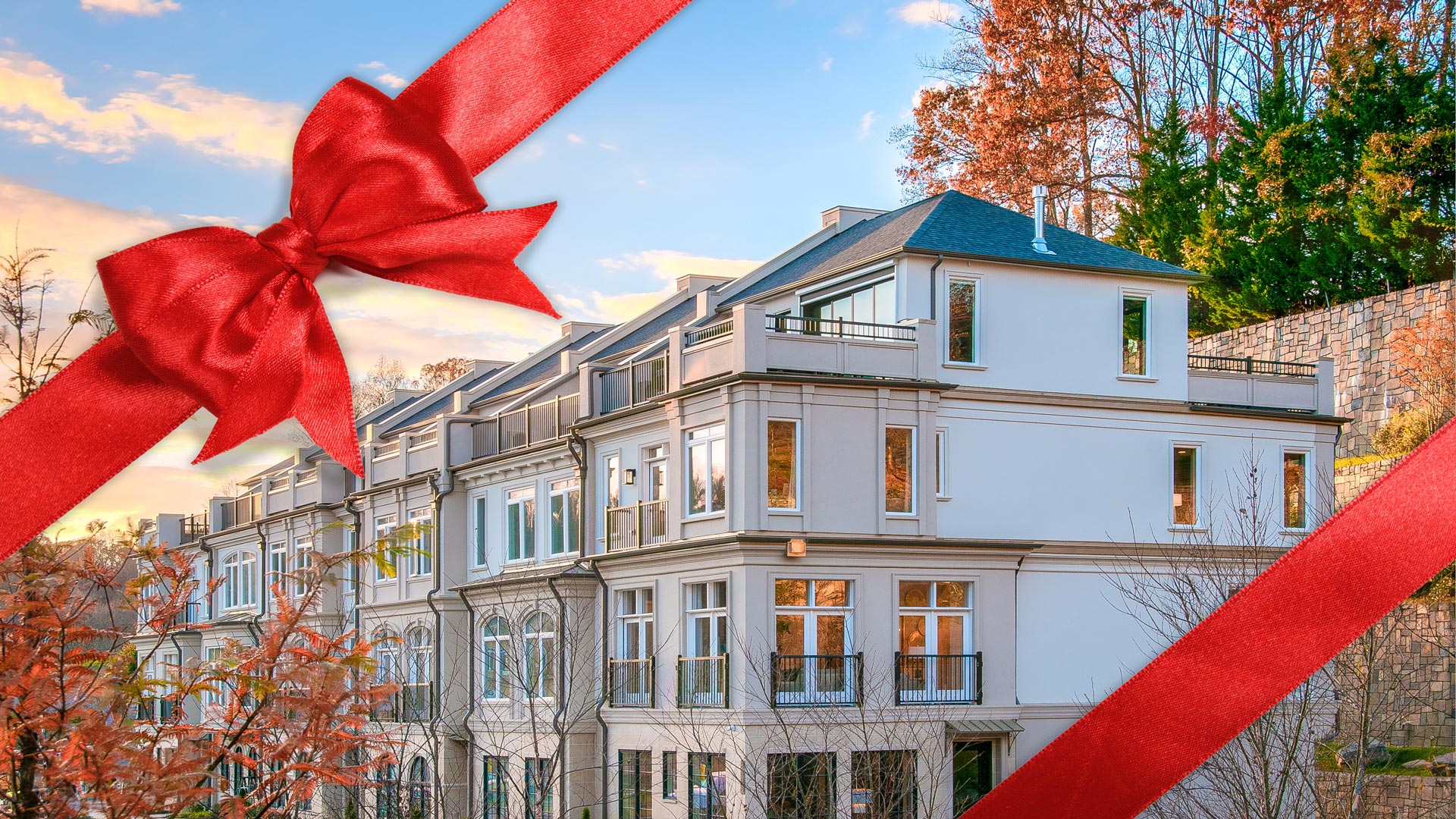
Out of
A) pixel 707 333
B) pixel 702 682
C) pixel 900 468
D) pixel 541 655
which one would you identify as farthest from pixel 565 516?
pixel 900 468

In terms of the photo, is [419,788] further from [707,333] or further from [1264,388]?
[1264,388]

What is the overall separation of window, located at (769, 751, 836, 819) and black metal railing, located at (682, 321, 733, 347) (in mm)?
7285

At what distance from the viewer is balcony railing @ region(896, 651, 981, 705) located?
26.9 m

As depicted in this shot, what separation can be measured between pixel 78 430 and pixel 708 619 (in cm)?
2682

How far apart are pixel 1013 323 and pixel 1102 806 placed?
94.3 feet

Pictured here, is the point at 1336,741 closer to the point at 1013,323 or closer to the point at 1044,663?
the point at 1044,663

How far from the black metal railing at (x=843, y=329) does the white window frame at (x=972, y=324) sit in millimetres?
992

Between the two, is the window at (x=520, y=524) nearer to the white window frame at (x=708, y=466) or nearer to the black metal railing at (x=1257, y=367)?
the white window frame at (x=708, y=466)

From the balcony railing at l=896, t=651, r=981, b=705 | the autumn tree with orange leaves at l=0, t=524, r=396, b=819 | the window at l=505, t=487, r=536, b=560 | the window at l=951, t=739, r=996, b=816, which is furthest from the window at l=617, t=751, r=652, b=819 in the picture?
the autumn tree with orange leaves at l=0, t=524, r=396, b=819

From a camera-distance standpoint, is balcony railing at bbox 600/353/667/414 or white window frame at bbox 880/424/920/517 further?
balcony railing at bbox 600/353/667/414

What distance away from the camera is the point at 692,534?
27.7 m

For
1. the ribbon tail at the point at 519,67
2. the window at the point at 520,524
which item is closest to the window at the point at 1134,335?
the window at the point at 520,524

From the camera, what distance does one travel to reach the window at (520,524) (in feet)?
111

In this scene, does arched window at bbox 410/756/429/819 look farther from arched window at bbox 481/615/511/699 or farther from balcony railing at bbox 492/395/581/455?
balcony railing at bbox 492/395/581/455
